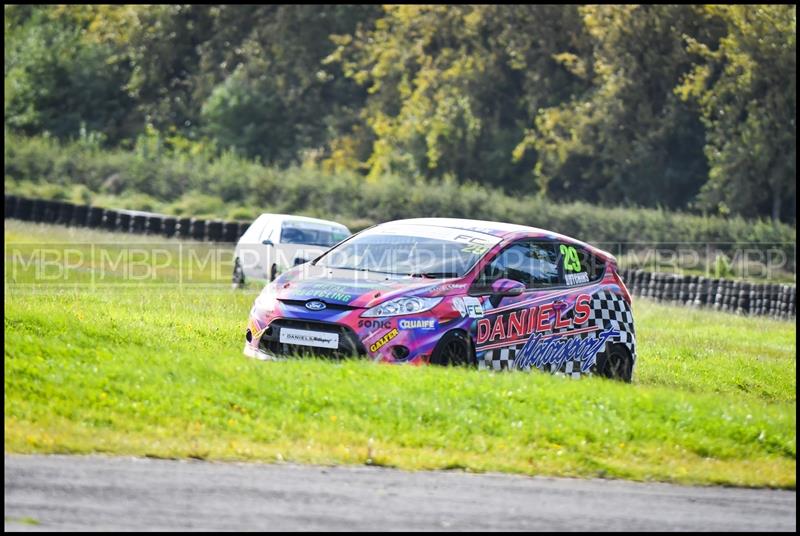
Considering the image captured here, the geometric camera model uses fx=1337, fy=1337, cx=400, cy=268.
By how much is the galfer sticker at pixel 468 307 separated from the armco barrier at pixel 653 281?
56.6 feet

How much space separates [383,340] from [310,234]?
11.5 meters

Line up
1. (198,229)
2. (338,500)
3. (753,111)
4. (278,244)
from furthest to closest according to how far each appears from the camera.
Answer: (753,111) → (198,229) → (278,244) → (338,500)

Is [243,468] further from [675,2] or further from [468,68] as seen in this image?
[468,68]

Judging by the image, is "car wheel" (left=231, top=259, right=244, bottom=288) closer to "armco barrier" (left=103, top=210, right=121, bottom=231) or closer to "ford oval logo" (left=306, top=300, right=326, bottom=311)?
"ford oval logo" (left=306, top=300, right=326, bottom=311)

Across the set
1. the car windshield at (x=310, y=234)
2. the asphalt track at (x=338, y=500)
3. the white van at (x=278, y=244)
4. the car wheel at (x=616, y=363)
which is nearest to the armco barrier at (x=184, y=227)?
the white van at (x=278, y=244)

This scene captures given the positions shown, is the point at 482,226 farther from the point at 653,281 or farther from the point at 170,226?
the point at 170,226

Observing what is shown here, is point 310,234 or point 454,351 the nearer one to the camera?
point 454,351

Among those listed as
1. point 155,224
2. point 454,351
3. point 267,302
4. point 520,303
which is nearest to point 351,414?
point 454,351

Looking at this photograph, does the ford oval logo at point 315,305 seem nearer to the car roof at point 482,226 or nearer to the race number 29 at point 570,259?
the car roof at point 482,226

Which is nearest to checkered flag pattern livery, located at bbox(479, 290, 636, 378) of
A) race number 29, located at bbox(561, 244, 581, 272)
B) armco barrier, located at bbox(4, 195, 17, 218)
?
race number 29, located at bbox(561, 244, 581, 272)

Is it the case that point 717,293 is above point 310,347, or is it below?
below

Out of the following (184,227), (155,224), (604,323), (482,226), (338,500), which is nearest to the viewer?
(338,500)

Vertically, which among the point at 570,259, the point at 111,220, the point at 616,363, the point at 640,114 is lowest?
the point at 111,220

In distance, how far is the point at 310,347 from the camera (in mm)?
11859
